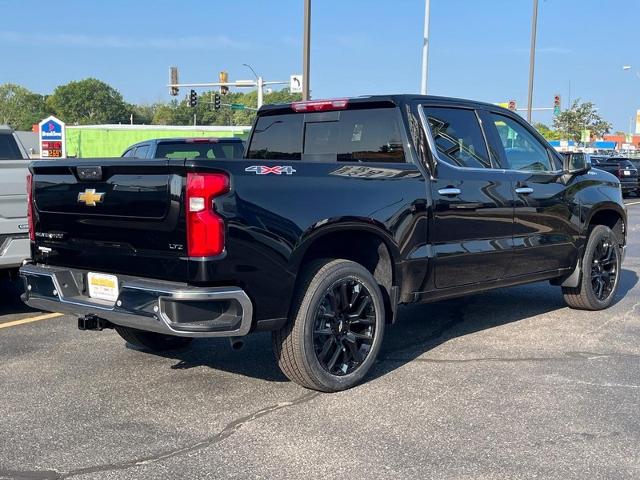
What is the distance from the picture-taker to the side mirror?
6617mm

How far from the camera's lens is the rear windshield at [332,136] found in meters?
5.46

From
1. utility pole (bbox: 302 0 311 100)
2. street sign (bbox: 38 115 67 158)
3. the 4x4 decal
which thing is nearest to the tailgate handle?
the 4x4 decal

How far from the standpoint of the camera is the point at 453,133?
5.66 meters

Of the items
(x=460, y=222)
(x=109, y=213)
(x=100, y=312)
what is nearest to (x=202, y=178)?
(x=109, y=213)

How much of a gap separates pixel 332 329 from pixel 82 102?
444 feet

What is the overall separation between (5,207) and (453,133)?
402 centimetres

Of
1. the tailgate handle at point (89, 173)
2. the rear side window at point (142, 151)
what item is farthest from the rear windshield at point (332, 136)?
the rear side window at point (142, 151)

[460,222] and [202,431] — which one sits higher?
[460,222]

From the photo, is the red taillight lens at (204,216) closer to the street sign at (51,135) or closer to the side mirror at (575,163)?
the side mirror at (575,163)

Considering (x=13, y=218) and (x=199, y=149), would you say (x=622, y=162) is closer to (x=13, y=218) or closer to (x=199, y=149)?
(x=199, y=149)

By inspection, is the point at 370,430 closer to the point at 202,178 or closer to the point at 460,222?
the point at 202,178

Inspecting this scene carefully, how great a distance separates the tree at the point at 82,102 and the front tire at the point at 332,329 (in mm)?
132666

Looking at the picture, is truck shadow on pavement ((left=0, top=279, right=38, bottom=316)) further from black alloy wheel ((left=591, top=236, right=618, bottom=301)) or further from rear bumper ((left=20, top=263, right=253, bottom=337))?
black alloy wheel ((left=591, top=236, right=618, bottom=301))

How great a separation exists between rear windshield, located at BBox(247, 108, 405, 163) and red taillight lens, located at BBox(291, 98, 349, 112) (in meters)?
0.05
